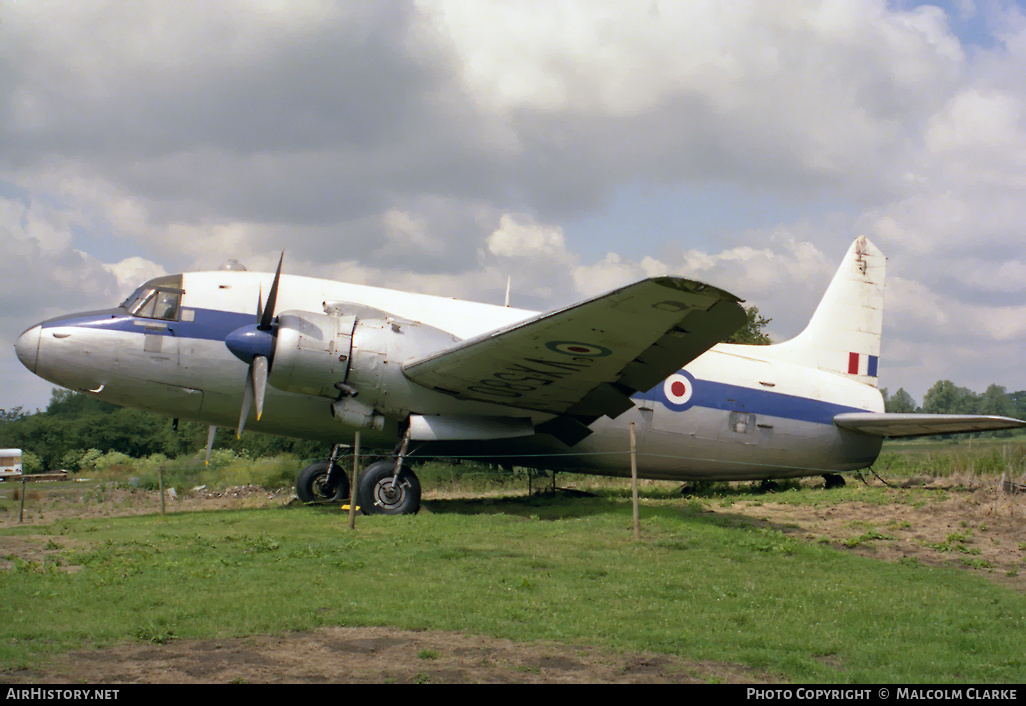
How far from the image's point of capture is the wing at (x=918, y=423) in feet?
47.8

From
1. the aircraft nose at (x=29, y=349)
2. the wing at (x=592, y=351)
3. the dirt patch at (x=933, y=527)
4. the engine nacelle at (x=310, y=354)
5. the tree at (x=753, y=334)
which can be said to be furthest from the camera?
the tree at (x=753, y=334)

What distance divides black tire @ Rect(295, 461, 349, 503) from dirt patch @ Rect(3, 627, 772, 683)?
10.9 m

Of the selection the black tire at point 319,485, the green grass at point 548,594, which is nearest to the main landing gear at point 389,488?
the green grass at point 548,594

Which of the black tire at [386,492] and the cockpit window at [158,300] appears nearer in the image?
the black tire at [386,492]

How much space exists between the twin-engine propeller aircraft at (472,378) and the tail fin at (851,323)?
145 mm

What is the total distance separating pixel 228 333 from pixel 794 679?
444 inches

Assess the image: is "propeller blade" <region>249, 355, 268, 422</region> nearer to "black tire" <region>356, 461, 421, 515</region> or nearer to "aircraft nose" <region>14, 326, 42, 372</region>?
"black tire" <region>356, 461, 421, 515</region>

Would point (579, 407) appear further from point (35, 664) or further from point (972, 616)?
point (35, 664)

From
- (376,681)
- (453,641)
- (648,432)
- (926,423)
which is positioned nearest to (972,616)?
(453,641)

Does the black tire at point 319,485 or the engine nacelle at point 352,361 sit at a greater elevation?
the engine nacelle at point 352,361

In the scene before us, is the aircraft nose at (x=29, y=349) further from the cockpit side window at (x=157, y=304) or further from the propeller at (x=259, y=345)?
the propeller at (x=259, y=345)

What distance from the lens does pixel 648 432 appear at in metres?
15.0

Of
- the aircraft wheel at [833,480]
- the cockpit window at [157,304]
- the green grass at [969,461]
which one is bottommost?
the aircraft wheel at [833,480]

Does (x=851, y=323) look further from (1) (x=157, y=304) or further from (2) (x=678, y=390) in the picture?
(1) (x=157, y=304)
